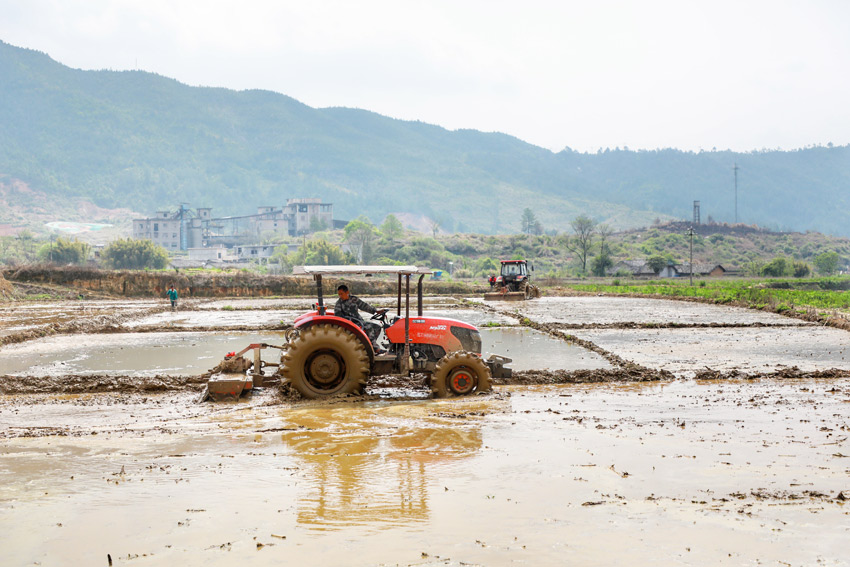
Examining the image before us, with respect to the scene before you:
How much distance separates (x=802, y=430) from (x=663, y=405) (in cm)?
221

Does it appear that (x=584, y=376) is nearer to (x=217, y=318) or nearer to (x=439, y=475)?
(x=439, y=475)

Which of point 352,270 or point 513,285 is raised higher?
point 352,270

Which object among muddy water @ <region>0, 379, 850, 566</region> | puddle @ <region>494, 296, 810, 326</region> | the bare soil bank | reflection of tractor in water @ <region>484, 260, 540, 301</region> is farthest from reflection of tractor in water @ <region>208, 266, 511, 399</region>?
the bare soil bank

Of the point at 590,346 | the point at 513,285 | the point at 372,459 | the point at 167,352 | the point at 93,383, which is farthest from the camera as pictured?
the point at 513,285

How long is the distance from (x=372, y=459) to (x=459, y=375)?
144 inches

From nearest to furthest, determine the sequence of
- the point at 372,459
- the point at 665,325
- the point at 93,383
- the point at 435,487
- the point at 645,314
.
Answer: the point at 435,487
the point at 372,459
the point at 93,383
the point at 665,325
the point at 645,314

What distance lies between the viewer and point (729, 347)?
18.9 metres

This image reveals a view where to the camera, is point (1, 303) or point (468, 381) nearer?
point (468, 381)

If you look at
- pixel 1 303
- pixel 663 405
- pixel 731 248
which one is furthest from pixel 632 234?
pixel 663 405

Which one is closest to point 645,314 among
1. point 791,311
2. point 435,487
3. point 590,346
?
point 791,311

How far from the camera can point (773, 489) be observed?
679cm

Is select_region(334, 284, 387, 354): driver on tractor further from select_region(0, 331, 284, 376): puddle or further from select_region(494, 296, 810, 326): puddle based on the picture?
select_region(494, 296, 810, 326): puddle

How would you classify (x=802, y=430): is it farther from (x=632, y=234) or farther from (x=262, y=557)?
(x=632, y=234)

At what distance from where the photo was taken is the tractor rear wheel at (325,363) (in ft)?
36.3
